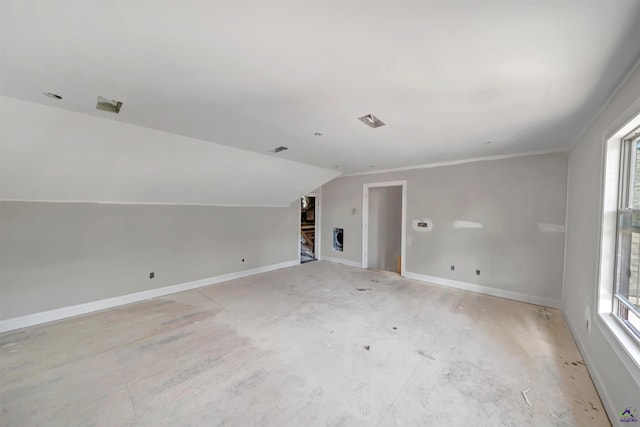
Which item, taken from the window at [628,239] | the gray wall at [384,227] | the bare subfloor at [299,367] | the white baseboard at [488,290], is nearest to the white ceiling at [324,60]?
the window at [628,239]

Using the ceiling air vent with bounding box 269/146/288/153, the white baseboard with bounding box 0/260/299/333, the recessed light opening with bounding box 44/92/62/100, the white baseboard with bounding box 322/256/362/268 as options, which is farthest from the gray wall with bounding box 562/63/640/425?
the white baseboard with bounding box 0/260/299/333

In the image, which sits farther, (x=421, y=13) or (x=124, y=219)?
(x=124, y=219)

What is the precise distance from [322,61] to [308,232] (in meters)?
7.48

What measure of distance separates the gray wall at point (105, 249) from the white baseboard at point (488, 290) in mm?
3744

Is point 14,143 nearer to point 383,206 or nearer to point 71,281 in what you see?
point 71,281

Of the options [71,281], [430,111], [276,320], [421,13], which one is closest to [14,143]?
[71,281]

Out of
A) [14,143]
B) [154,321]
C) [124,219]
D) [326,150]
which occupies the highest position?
[326,150]

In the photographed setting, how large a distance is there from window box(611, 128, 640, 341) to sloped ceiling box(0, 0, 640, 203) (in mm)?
513

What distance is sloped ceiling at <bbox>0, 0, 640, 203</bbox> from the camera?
43.8 inches

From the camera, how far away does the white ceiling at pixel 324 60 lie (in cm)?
111

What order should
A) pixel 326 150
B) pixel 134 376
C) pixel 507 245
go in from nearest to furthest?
1. pixel 134 376
2. pixel 326 150
3. pixel 507 245

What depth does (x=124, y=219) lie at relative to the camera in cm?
363

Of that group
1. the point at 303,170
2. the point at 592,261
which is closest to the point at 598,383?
the point at 592,261

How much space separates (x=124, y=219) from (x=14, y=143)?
156 cm
